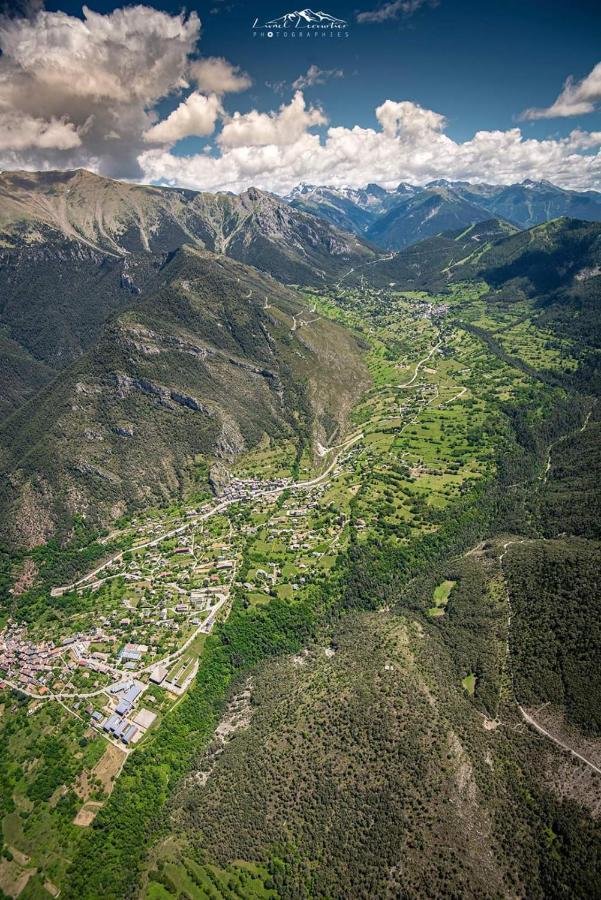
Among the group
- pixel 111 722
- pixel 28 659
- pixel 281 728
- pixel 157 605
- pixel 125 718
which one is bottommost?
pixel 281 728

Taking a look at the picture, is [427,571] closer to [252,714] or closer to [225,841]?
[252,714]

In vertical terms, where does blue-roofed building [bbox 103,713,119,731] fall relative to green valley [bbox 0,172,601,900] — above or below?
above

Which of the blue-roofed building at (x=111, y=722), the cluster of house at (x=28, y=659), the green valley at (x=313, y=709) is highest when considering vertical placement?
the cluster of house at (x=28, y=659)

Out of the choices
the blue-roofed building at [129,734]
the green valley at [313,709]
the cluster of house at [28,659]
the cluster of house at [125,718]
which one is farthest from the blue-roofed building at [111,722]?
the cluster of house at [28,659]

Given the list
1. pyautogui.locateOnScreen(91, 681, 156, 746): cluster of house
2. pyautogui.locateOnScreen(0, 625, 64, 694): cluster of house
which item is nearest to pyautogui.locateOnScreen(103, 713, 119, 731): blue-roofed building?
pyautogui.locateOnScreen(91, 681, 156, 746): cluster of house

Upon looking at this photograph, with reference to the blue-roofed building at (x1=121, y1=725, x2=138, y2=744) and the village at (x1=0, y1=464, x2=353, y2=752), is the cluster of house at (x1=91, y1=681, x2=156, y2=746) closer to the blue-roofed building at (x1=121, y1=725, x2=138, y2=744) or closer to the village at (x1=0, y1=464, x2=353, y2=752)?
the blue-roofed building at (x1=121, y1=725, x2=138, y2=744)

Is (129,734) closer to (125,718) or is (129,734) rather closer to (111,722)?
(125,718)

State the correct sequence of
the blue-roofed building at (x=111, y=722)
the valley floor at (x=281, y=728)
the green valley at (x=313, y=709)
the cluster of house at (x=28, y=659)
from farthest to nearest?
the cluster of house at (x=28, y=659)
the blue-roofed building at (x=111, y=722)
the valley floor at (x=281, y=728)
the green valley at (x=313, y=709)

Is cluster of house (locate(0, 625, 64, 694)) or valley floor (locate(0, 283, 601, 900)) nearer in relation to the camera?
valley floor (locate(0, 283, 601, 900))

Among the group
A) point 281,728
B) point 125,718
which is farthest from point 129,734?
point 281,728

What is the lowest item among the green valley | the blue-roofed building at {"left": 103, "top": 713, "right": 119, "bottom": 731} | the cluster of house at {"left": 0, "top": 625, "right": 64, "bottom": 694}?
the green valley

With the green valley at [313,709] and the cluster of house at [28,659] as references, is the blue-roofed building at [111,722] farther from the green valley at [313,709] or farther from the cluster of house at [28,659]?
the cluster of house at [28,659]
